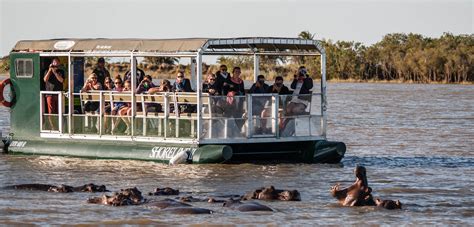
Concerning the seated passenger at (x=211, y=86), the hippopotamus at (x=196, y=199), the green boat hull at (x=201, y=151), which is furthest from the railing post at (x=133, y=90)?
the hippopotamus at (x=196, y=199)

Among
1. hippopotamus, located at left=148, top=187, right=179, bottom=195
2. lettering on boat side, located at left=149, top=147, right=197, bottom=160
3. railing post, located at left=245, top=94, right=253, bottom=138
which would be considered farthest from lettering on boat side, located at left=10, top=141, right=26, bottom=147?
hippopotamus, located at left=148, top=187, right=179, bottom=195

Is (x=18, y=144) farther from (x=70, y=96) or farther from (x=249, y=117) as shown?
(x=249, y=117)

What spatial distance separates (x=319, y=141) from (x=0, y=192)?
25.1ft

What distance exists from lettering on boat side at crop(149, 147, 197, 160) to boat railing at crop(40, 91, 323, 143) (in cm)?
25

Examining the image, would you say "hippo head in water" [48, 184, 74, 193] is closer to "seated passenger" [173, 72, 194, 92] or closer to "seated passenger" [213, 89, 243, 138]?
"seated passenger" [213, 89, 243, 138]

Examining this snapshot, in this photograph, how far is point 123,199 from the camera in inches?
805

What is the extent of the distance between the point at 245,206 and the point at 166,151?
21.4 ft

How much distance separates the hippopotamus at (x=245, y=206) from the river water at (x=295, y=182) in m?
0.19

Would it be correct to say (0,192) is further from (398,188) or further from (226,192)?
(398,188)

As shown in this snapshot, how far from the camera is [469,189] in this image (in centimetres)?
2339

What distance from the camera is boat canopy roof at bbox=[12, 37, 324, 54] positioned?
26.2 metres

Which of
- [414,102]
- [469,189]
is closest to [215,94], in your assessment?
[469,189]

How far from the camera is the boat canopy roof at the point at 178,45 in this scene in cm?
2616

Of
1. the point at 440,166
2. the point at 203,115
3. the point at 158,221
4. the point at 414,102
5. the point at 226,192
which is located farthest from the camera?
the point at 414,102
